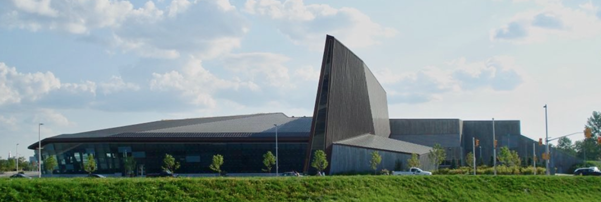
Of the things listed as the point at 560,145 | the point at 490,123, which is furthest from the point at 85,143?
the point at 560,145

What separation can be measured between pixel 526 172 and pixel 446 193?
117ft

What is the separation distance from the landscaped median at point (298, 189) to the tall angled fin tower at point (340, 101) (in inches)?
1163

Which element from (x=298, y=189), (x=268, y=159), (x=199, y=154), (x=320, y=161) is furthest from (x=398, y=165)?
(x=298, y=189)

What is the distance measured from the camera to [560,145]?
15725 cm

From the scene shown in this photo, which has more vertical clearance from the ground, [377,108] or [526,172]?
[377,108]

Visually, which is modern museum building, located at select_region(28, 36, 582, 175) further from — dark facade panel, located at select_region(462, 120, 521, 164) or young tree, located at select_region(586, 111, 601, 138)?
young tree, located at select_region(586, 111, 601, 138)

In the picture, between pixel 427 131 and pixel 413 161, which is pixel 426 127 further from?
pixel 413 161

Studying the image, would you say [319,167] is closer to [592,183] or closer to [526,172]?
[526,172]

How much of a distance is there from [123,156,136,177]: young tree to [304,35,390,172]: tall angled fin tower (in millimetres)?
18983

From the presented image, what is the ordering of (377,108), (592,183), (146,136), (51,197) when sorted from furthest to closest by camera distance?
1. (377,108)
2. (146,136)
3. (592,183)
4. (51,197)

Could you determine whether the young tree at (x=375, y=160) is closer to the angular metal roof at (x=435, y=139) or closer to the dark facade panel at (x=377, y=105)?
the dark facade panel at (x=377, y=105)

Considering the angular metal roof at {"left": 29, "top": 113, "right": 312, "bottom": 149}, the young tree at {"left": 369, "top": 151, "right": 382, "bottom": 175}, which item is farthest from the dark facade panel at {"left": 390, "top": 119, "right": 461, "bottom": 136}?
the young tree at {"left": 369, "top": 151, "right": 382, "bottom": 175}

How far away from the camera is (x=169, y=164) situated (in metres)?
69.2

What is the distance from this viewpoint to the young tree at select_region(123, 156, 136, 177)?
70.6 meters
